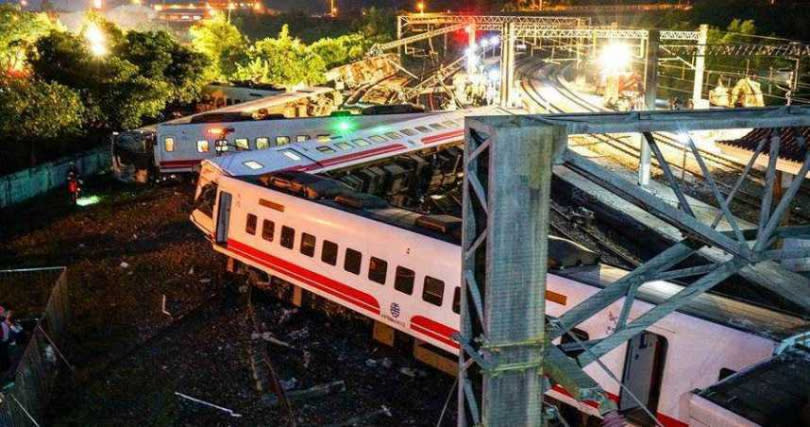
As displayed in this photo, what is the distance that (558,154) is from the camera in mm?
5449

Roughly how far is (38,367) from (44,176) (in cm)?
1873

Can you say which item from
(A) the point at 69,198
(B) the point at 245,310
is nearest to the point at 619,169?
(B) the point at 245,310

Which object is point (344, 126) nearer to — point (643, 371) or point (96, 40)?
point (96, 40)

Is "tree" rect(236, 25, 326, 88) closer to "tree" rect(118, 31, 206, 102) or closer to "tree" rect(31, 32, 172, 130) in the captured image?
"tree" rect(118, 31, 206, 102)

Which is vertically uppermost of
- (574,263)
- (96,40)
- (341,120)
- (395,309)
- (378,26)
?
(378,26)

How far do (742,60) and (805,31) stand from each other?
10.4 metres

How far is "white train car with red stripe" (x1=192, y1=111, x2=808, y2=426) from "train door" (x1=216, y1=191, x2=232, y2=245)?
2 cm

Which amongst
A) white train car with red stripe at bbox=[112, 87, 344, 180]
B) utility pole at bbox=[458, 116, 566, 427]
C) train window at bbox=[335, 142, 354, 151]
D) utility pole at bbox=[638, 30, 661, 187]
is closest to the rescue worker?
white train car with red stripe at bbox=[112, 87, 344, 180]

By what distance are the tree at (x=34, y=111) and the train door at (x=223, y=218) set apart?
→ 14434 mm

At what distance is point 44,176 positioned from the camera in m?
29.1

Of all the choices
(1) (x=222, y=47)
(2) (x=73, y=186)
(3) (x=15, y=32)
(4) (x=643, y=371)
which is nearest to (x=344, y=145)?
(2) (x=73, y=186)

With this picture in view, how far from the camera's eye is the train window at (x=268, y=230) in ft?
55.5

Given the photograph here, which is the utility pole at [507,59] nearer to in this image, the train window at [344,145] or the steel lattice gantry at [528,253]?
the train window at [344,145]

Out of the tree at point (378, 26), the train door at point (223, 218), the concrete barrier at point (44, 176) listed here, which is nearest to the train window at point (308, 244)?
the train door at point (223, 218)
